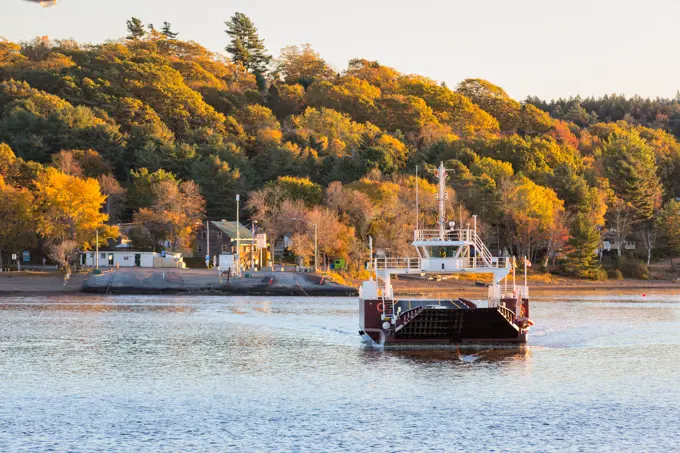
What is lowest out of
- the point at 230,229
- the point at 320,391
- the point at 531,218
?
the point at 320,391

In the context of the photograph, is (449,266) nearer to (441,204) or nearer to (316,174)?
(441,204)

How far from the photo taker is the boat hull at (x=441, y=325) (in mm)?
48938

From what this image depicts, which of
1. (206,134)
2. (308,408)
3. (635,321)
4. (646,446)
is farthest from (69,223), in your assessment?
(646,446)

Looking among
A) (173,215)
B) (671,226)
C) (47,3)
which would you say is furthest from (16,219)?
(47,3)

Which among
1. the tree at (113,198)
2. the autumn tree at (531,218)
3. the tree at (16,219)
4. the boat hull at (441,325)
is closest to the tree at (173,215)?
the tree at (113,198)

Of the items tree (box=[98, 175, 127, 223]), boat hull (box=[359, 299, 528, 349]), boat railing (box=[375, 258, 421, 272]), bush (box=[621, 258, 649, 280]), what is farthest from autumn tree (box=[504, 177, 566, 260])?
boat hull (box=[359, 299, 528, 349])

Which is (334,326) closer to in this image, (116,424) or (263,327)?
(263,327)

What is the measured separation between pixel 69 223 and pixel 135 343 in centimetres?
6483

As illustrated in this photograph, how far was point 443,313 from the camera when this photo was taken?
48688mm

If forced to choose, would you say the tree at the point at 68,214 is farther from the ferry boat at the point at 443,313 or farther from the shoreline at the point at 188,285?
the ferry boat at the point at 443,313

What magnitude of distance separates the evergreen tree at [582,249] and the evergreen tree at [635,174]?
852 inches

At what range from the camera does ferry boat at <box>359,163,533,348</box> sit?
49375 millimetres

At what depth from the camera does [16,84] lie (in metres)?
186

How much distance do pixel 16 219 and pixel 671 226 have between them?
92904 mm
